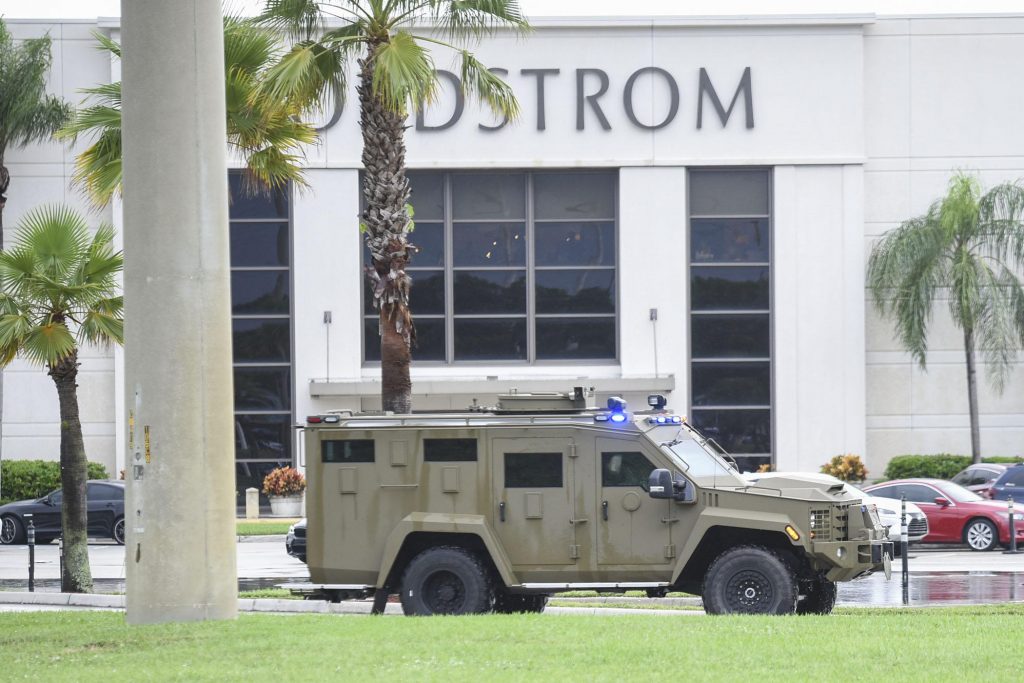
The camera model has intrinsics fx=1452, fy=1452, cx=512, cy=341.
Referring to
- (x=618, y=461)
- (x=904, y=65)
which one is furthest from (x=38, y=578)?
(x=904, y=65)

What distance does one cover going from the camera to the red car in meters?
25.8

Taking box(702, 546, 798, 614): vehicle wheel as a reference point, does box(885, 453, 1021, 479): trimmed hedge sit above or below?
below

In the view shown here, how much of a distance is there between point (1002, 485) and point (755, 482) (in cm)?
1628

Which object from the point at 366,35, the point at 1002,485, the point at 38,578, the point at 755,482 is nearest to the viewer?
the point at 755,482

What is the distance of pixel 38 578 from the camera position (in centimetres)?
2367

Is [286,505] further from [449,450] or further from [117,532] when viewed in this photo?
[449,450]

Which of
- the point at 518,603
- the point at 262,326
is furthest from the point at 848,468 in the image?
the point at 518,603

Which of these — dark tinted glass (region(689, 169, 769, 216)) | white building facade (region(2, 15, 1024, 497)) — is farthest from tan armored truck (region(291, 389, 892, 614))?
dark tinted glass (region(689, 169, 769, 216))

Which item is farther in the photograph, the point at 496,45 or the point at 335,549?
the point at 496,45

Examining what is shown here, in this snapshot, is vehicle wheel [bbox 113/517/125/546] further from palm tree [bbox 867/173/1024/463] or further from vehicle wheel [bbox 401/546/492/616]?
palm tree [bbox 867/173/1024/463]

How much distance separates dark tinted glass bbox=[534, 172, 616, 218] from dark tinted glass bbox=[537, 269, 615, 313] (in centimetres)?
159

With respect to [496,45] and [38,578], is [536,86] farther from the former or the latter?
[38,578]

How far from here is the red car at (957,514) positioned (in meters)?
25.8

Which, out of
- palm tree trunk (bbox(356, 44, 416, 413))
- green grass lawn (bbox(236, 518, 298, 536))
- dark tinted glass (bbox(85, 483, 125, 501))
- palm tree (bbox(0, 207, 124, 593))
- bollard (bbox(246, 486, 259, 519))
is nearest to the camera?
palm tree (bbox(0, 207, 124, 593))
